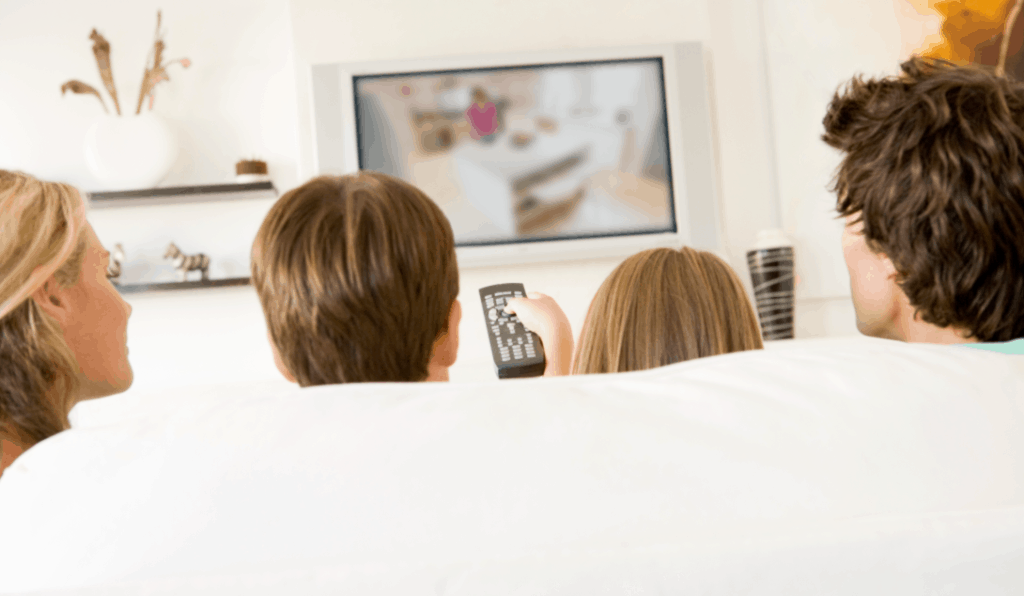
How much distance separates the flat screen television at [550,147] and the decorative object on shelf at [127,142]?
0.55m

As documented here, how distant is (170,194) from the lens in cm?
282

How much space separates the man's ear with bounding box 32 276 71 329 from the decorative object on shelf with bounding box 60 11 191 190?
2243mm

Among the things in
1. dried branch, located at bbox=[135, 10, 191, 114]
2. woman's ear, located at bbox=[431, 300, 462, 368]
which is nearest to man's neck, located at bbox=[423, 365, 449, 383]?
woman's ear, located at bbox=[431, 300, 462, 368]

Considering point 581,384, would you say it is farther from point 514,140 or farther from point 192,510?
point 514,140

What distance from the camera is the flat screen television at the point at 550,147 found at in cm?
283

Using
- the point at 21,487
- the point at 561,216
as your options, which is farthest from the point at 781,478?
the point at 561,216

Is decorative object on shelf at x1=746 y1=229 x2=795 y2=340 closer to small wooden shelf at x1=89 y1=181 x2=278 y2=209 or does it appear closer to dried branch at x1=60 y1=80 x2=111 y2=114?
small wooden shelf at x1=89 y1=181 x2=278 y2=209

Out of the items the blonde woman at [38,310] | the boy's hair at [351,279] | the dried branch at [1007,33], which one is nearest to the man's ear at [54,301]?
the blonde woman at [38,310]

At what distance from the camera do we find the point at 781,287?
110 inches

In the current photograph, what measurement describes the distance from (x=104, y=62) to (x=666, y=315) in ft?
8.99

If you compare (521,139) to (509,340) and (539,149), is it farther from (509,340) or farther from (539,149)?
(509,340)

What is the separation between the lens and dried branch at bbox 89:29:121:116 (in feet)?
9.49

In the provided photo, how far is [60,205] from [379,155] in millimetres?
2160

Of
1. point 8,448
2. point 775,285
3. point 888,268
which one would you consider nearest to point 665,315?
point 888,268
